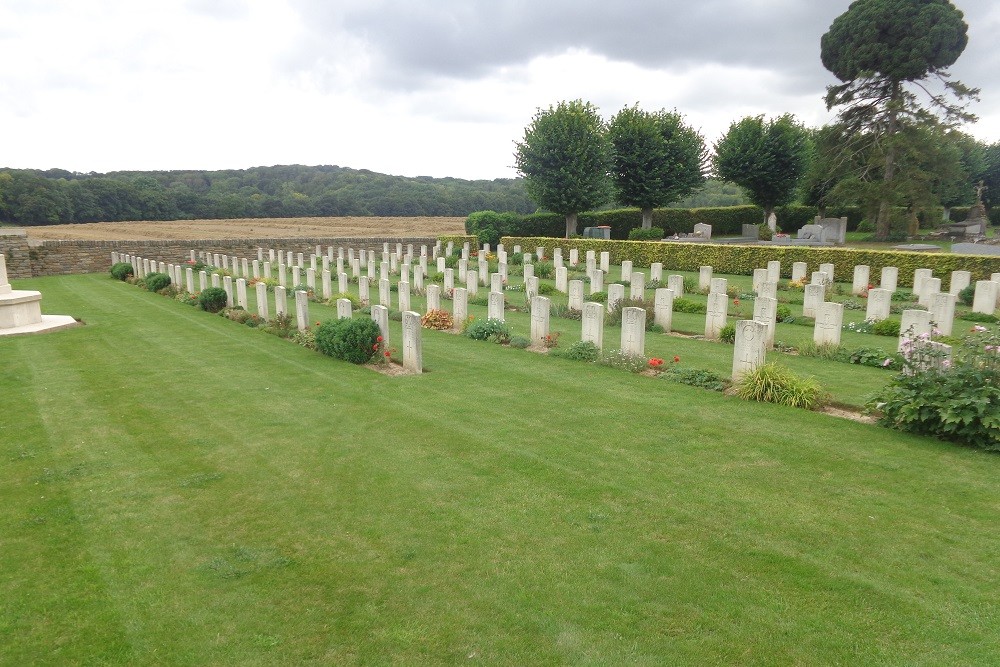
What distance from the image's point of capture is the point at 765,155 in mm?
36750

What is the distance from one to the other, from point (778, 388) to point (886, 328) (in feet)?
19.2

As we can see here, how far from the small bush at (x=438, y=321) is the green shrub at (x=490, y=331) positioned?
1.22 m

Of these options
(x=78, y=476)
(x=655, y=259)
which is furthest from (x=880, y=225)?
(x=78, y=476)

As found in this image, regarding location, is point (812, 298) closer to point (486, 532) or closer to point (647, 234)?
point (486, 532)

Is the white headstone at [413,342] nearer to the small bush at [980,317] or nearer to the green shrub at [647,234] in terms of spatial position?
the small bush at [980,317]

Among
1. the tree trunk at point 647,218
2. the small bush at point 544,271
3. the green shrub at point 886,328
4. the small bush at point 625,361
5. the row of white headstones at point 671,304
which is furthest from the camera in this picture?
A: the tree trunk at point 647,218

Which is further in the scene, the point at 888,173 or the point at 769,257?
the point at 888,173

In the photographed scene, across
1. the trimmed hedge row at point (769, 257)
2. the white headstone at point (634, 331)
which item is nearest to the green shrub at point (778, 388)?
the white headstone at point (634, 331)

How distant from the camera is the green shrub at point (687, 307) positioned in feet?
49.8

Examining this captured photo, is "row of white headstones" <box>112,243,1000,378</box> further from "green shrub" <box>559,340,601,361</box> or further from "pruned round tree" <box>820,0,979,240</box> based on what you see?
"pruned round tree" <box>820,0,979,240</box>

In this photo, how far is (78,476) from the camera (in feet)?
19.6

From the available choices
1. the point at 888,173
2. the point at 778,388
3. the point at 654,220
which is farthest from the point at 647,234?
A: the point at 778,388

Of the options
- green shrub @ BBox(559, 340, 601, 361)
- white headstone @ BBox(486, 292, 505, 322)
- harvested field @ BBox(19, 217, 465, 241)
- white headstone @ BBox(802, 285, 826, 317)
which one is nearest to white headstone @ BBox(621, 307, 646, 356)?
green shrub @ BBox(559, 340, 601, 361)

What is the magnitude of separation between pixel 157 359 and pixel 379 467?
22.3 feet
